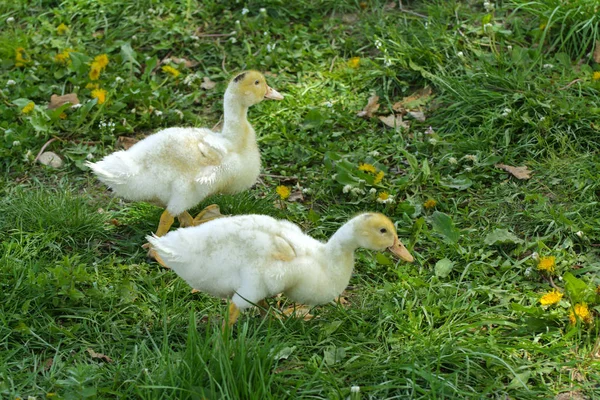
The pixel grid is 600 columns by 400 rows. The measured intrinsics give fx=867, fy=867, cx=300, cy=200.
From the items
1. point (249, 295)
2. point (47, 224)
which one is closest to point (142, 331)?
point (249, 295)

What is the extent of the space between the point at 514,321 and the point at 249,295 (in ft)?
4.76

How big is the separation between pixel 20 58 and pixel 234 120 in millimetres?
2710

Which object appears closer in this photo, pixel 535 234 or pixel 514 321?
pixel 514 321

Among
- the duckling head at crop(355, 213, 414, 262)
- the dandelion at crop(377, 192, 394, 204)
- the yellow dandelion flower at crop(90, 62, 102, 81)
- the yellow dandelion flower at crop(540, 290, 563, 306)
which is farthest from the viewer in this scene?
the yellow dandelion flower at crop(90, 62, 102, 81)

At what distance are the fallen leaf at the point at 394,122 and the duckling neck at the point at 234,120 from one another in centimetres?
147

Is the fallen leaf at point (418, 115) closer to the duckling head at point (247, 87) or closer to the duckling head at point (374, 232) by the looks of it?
the duckling head at point (247, 87)

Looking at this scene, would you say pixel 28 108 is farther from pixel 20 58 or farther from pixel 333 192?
pixel 333 192

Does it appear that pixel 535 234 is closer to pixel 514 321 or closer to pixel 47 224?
pixel 514 321

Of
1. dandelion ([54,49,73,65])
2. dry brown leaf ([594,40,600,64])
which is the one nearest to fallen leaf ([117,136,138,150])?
dandelion ([54,49,73,65])

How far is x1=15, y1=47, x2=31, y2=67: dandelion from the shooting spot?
725cm

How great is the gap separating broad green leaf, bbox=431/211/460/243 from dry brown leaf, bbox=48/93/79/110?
3.05 m

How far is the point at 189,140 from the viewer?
5273 mm

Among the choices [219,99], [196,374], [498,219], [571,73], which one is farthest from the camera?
[219,99]

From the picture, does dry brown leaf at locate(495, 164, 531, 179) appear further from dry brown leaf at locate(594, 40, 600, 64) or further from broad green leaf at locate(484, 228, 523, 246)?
dry brown leaf at locate(594, 40, 600, 64)
